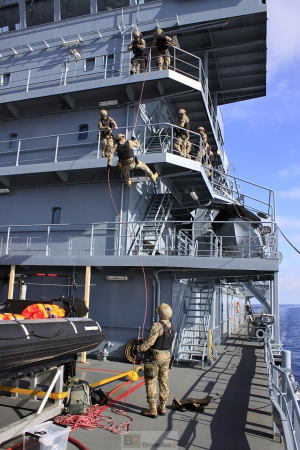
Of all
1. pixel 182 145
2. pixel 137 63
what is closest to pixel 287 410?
pixel 182 145

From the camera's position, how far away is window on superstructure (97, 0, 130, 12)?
13.5 metres

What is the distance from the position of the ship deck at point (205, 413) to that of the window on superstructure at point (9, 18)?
13379mm

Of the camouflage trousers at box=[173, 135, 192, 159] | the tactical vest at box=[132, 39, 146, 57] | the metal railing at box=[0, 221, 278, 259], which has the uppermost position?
the tactical vest at box=[132, 39, 146, 57]

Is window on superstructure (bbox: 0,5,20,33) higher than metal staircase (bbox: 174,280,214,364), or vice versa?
window on superstructure (bbox: 0,5,20,33)

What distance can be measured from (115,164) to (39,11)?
7.97 m

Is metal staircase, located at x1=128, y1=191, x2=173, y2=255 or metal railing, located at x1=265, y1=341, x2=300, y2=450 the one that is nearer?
metal railing, located at x1=265, y1=341, x2=300, y2=450

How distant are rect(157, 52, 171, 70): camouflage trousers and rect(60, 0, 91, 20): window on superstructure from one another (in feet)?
13.6

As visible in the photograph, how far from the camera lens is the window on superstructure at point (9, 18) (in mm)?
14656

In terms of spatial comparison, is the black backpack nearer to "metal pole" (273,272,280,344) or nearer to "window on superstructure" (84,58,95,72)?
"metal pole" (273,272,280,344)

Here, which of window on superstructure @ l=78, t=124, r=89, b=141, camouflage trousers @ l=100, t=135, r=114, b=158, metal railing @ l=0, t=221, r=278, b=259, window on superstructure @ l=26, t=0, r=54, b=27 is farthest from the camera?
window on superstructure @ l=26, t=0, r=54, b=27

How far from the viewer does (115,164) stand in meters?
11.1

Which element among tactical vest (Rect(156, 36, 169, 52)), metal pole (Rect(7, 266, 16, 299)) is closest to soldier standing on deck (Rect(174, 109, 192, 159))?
tactical vest (Rect(156, 36, 169, 52))

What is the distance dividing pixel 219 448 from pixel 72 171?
30.2ft

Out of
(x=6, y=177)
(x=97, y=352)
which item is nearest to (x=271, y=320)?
(x=97, y=352)
